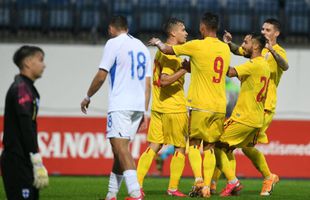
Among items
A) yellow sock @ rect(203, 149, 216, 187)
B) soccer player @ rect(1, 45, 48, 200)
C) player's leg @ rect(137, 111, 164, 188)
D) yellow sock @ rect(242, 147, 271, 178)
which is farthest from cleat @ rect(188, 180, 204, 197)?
soccer player @ rect(1, 45, 48, 200)

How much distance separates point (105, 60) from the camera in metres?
9.70

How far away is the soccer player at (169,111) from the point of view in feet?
39.0

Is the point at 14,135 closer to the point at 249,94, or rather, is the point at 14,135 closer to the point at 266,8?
the point at 249,94

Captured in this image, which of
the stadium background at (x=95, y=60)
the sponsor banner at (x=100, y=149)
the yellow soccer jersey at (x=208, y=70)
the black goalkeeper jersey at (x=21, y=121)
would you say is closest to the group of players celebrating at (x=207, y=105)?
the yellow soccer jersey at (x=208, y=70)

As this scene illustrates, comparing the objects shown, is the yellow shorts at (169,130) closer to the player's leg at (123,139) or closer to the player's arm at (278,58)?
the player's arm at (278,58)

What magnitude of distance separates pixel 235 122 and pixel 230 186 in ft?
2.92

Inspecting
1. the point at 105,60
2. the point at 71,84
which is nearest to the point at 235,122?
the point at 105,60

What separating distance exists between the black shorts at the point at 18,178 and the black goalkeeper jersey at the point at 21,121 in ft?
0.17

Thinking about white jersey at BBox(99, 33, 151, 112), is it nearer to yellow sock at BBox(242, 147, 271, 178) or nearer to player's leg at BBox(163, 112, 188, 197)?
player's leg at BBox(163, 112, 188, 197)

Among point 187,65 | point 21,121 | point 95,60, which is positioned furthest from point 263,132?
point 95,60

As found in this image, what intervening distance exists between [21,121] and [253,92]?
17.5 feet

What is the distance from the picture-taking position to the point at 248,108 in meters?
12.0

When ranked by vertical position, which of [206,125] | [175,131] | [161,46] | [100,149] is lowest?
[100,149]

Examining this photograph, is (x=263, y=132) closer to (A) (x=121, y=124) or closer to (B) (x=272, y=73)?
(B) (x=272, y=73)
